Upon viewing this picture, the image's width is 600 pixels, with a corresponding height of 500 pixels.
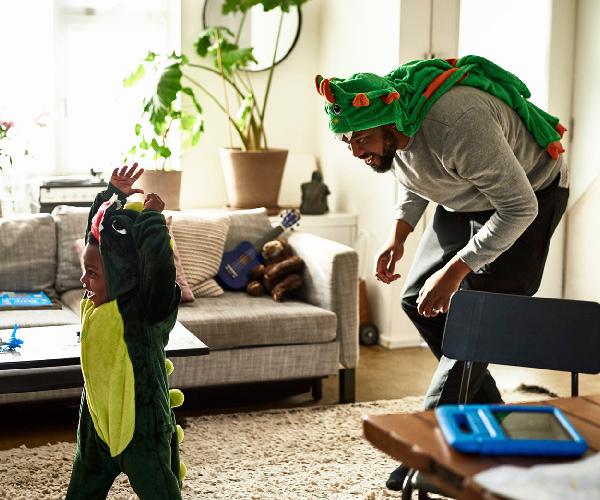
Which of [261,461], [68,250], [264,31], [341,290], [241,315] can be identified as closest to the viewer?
[261,461]

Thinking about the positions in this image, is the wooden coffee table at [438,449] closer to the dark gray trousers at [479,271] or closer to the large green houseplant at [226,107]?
the dark gray trousers at [479,271]

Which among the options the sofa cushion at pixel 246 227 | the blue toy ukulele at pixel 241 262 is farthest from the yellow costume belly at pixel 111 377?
the sofa cushion at pixel 246 227

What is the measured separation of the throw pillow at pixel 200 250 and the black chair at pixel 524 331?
205cm

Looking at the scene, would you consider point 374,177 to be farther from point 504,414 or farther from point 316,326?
point 504,414

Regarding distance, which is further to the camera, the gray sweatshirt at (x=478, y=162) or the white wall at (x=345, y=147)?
the white wall at (x=345, y=147)

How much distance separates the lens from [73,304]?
12.5ft

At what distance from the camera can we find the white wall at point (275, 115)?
5160 millimetres

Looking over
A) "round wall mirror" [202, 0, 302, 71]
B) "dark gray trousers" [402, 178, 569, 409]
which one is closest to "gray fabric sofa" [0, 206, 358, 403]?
"dark gray trousers" [402, 178, 569, 409]

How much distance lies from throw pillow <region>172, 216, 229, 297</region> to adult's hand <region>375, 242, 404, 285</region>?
128cm

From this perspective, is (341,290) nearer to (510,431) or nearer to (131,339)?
(131,339)

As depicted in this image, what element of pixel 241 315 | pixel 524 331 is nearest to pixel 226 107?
pixel 241 315

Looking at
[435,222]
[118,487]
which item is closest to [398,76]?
[435,222]

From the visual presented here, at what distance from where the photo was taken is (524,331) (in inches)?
81.4

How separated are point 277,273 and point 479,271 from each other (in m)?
1.44
